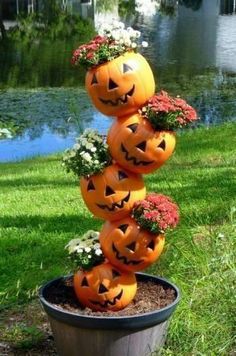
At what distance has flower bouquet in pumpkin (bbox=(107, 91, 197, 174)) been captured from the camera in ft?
11.0

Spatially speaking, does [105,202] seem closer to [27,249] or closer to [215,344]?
[215,344]

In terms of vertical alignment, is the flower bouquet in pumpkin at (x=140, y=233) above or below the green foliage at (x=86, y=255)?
above

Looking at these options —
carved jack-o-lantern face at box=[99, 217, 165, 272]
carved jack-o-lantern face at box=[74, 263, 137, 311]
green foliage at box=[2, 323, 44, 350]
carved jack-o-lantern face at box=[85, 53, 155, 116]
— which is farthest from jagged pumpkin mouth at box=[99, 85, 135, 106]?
green foliage at box=[2, 323, 44, 350]

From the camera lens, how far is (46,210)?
6605 millimetres

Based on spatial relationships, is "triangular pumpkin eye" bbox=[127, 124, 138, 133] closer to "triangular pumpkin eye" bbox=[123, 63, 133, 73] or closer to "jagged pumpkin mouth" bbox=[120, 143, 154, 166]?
"jagged pumpkin mouth" bbox=[120, 143, 154, 166]

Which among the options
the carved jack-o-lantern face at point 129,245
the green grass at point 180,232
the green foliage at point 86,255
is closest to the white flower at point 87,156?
the carved jack-o-lantern face at point 129,245

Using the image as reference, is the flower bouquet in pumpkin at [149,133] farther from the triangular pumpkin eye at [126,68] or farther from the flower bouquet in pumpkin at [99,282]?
the flower bouquet in pumpkin at [99,282]

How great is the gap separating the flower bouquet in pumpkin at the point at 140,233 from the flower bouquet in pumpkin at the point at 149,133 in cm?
17

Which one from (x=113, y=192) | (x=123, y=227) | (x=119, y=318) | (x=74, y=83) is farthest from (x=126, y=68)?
(x=74, y=83)

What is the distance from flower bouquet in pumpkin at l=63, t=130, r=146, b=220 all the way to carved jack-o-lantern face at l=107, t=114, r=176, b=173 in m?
0.06

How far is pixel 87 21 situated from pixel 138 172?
110 feet

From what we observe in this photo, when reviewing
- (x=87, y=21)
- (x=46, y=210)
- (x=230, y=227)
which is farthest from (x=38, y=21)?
(x=230, y=227)

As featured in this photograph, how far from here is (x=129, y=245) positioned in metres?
3.40

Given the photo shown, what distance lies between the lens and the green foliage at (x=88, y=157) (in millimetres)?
3408
